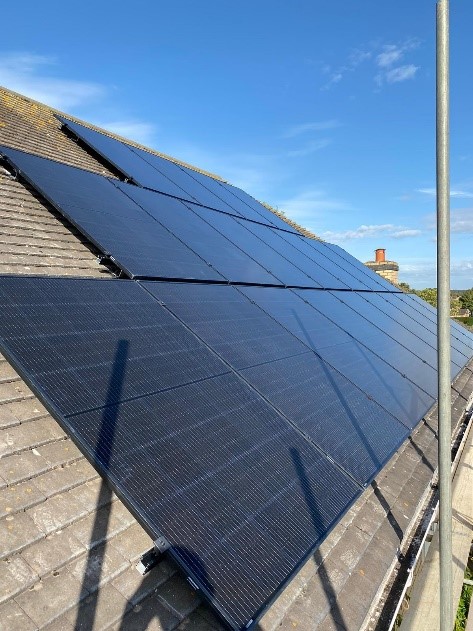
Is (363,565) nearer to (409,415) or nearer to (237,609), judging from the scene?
(237,609)

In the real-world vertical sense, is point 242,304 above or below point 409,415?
above

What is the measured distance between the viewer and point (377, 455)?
15.0 feet

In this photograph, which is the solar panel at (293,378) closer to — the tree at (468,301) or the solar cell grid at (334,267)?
the solar cell grid at (334,267)

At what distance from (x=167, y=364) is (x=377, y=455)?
7.40 ft

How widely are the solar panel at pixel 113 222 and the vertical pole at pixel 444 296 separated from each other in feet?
11.7

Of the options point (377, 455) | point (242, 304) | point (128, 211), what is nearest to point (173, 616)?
point (377, 455)

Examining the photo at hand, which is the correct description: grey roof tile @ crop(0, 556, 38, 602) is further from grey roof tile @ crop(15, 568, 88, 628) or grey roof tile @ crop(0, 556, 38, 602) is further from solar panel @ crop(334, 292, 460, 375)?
solar panel @ crop(334, 292, 460, 375)

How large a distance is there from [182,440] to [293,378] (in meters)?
2.10

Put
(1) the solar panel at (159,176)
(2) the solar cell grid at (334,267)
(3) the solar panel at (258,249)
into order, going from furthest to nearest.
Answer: (2) the solar cell grid at (334,267)
(1) the solar panel at (159,176)
(3) the solar panel at (258,249)

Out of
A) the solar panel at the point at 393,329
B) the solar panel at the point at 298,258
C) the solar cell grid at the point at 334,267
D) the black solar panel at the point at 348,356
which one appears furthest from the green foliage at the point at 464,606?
the solar cell grid at the point at 334,267

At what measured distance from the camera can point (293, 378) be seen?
512 centimetres

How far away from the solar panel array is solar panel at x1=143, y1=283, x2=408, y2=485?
24 millimetres

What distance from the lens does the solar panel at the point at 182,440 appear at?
2.67m

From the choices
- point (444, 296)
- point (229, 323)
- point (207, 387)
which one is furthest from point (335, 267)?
point (444, 296)
